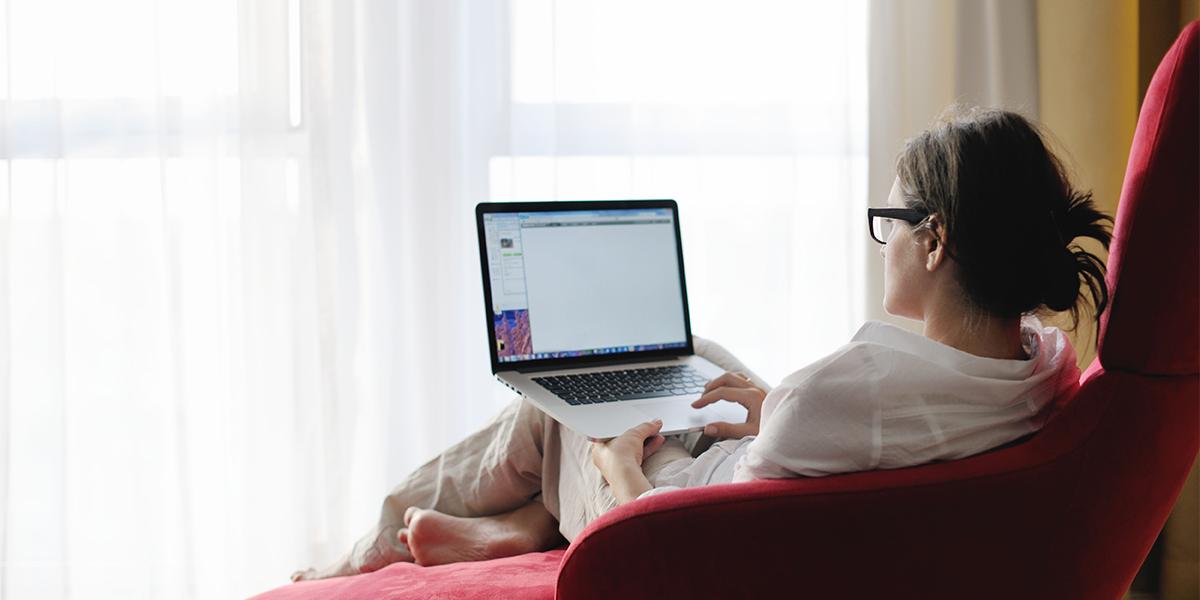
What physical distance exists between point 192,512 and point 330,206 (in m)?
0.79

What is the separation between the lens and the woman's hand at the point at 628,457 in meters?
1.36

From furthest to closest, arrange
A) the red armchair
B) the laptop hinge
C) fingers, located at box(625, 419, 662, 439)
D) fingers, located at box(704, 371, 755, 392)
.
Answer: the laptop hinge
fingers, located at box(704, 371, 755, 392)
fingers, located at box(625, 419, 662, 439)
the red armchair

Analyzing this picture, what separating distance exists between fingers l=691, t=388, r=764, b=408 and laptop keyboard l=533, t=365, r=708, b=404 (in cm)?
17

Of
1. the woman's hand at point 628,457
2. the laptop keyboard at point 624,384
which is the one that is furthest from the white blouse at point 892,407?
the laptop keyboard at point 624,384

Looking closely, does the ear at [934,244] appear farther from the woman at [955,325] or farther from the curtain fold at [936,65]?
the curtain fold at [936,65]

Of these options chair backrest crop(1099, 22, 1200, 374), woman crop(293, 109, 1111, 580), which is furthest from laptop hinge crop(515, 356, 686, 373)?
chair backrest crop(1099, 22, 1200, 374)

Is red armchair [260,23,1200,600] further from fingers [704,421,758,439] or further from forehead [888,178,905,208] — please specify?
fingers [704,421,758,439]

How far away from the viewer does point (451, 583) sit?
138cm

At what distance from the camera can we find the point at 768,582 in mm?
1015

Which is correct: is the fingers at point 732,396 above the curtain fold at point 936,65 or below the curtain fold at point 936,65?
below

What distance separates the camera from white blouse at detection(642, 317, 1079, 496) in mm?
1068

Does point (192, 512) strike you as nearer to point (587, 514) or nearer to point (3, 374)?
point (3, 374)

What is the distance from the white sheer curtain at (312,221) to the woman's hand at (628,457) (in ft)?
3.32

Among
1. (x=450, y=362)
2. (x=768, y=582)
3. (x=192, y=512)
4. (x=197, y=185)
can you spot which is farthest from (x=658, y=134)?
(x=768, y=582)
